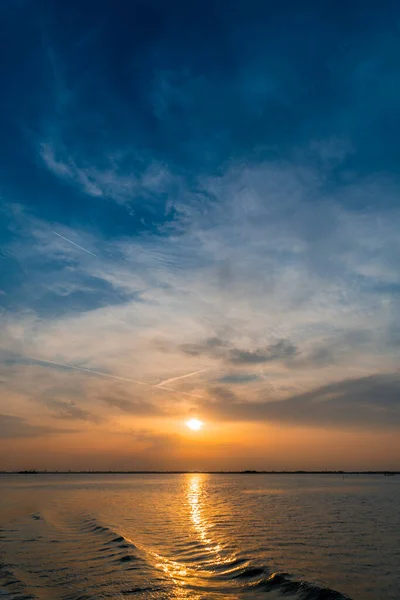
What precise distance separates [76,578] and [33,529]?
23.4 metres

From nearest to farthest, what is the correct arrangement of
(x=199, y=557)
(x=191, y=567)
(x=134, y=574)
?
1. (x=134, y=574)
2. (x=191, y=567)
3. (x=199, y=557)

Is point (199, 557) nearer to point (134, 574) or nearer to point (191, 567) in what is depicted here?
Answer: point (191, 567)

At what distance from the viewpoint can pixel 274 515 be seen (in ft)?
189

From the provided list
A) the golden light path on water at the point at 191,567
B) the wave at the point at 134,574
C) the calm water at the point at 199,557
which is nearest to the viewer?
the wave at the point at 134,574

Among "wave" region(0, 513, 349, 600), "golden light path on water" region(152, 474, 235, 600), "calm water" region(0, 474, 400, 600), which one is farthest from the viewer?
"golden light path on water" region(152, 474, 235, 600)

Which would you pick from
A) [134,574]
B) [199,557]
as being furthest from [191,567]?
[134,574]

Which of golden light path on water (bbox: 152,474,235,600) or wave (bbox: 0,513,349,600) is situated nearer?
wave (bbox: 0,513,349,600)

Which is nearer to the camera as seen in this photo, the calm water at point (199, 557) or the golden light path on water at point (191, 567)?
the calm water at point (199, 557)

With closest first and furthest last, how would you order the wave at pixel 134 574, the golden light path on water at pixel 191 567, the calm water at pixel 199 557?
1. the wave at pixel 134 574
2. the calm water at pixel 199 557
3. the golden light path on water at pixel 191 567

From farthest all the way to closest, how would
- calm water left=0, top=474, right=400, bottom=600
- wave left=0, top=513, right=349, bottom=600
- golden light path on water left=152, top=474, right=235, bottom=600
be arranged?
golden light path on water left=152, top=474, right=235, bottom=600 < calm water left=0, top=474, right=400, bottom=600 < wave left=0, top=513, right=349, bottom=600

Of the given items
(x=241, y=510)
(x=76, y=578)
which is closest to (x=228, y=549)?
(x=76, y=578)

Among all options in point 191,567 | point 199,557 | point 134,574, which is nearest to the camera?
point 134,574

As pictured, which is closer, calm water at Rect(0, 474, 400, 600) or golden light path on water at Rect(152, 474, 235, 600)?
calm water at Rect(0, 474, 400, 600)

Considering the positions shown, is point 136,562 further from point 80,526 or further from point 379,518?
point 379,518
